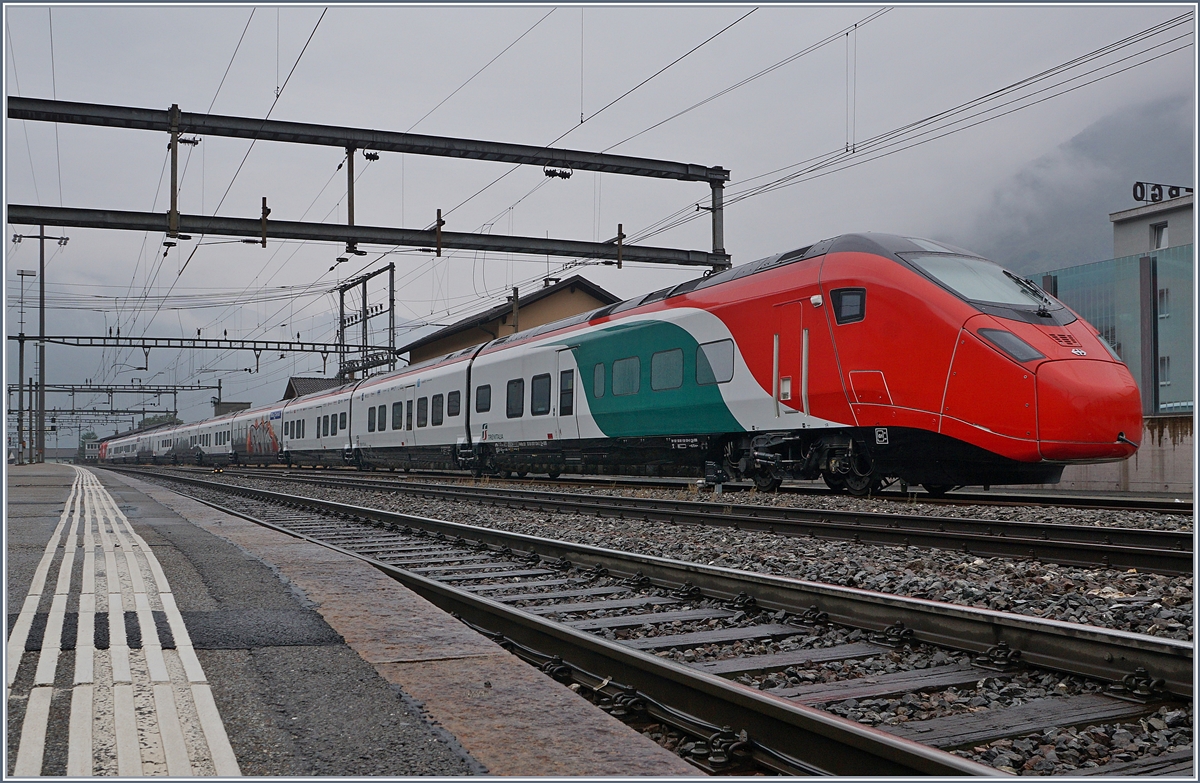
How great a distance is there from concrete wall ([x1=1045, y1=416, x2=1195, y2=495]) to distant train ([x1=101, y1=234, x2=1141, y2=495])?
5897 mm

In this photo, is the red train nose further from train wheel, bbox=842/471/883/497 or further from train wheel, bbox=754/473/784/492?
train wheel, bbox=754/473/784/492

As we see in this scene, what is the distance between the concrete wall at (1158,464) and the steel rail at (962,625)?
12.4 metres

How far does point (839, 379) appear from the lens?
1138 centimetres

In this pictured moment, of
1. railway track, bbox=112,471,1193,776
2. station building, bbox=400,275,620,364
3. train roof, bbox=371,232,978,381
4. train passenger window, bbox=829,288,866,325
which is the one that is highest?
station building, bbox=400,275,620,364

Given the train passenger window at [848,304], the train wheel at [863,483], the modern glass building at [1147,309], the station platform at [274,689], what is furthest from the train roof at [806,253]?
the modern glass building at [1147,309]

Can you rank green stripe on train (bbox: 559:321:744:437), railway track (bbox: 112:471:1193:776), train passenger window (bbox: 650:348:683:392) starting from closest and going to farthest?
railway track (bbox: 112:471:1193:776) < green stripe on train (bbox: 559:321:744:437) < train passenger window (bbox: 650:348:683:392)

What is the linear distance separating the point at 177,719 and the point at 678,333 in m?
11.6

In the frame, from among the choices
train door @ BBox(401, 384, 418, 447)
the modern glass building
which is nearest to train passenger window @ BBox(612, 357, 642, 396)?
the modern glass building

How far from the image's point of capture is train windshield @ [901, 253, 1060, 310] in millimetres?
10609

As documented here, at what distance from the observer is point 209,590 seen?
6227mm

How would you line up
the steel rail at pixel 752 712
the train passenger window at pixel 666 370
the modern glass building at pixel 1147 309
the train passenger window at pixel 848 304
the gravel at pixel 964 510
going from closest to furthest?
the steel rail at pixel 752 712 < the gravel at pixel 964 510 < the train passenger window at pixel 848 304 < the train passenger window at pixel 666 370 < the modern glass building at pixel 1147 309

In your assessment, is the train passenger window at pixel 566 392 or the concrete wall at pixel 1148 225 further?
the concrete wall at pixel 1148 225

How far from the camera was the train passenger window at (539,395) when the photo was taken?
18500 mm

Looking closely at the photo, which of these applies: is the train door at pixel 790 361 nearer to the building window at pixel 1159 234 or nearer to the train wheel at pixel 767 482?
the train wheel at pixel 767 482
